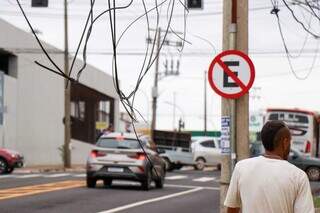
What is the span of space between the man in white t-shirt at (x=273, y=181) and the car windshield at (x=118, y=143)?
1707cm

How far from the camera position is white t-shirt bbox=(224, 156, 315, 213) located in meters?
5.16

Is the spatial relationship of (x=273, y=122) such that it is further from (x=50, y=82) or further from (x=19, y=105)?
(x=50, y=82)

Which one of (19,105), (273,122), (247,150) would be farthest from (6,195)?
(19,105)

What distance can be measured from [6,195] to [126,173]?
3995 millimetres

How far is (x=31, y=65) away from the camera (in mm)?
46000

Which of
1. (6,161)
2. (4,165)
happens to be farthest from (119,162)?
(4,165)

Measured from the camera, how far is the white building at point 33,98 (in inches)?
1667

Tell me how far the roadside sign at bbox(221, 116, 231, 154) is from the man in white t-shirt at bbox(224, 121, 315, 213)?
4.06 metres

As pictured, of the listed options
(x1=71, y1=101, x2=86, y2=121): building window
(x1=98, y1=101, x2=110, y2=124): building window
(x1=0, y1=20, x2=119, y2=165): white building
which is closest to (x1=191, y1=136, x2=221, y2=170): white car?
(x1=0, y1=20, x2=119, y2=165): white building

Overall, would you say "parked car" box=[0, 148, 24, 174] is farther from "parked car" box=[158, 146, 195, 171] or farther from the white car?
the white car

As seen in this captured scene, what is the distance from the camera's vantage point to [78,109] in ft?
212

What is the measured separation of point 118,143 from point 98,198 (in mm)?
3867

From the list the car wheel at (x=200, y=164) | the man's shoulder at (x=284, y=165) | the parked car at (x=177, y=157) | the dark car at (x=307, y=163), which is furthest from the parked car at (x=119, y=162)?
the car wheel at (x=200, y=164)

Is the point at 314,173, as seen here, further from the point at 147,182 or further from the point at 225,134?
the point at 225,134
